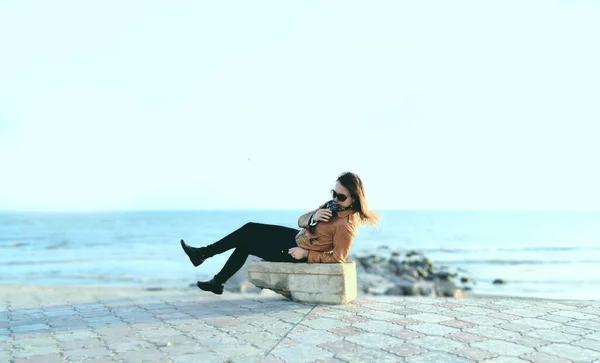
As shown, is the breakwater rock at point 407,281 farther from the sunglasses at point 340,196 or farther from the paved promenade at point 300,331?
the sunglasses at point 340,196

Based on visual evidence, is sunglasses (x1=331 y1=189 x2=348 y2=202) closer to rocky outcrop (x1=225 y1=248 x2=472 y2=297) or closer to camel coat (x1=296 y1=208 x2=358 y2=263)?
camel coat (x1=296 y1=208 x2=358 y2=263)

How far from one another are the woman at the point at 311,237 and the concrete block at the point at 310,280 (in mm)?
94

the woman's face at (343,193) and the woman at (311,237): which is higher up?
the woman's face at (343,193)

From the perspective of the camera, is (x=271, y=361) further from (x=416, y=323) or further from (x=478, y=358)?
(x=416, y=323)

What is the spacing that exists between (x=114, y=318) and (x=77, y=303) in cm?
143

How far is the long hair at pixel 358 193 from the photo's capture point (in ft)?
18.4

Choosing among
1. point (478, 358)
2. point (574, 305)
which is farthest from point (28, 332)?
point (574, 305)

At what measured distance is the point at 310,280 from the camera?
597cm

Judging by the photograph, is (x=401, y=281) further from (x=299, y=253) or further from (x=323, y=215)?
(x=323, y=215)

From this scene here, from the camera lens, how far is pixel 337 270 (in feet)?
19.0

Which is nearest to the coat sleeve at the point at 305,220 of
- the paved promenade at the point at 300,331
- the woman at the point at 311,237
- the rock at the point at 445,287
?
the woman at the point at 311,237

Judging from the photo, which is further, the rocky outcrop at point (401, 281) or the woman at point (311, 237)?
the rocky outcrop at point (401, 281)

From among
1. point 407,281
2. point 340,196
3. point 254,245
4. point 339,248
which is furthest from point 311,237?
point 407,281

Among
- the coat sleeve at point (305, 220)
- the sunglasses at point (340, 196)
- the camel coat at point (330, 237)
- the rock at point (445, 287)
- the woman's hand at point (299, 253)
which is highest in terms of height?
the sunglasses at point (340, 196)
